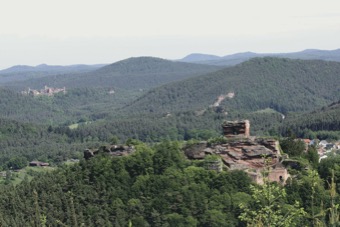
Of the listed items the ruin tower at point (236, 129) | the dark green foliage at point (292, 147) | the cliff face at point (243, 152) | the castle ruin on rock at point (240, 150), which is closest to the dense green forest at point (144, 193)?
the castle ruin on rock at point (240, 150)

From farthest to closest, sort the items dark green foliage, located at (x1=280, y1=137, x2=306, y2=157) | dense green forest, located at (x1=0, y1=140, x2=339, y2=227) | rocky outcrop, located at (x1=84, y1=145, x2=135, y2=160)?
rocky outcrop, located at (x1=84, y1=145, x2=135, y2=160) < dark green foliage, located at (x1=280, y1=137, x2=306, y2=157) < dense green forest, located at (x1=0, y1=140, x2=339, y2=227)

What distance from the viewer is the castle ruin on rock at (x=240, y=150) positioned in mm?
86125

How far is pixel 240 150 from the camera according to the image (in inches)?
3462

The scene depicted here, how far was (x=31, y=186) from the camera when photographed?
9431cm

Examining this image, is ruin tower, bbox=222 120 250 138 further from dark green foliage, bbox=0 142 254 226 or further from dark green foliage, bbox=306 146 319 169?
dark green foliage, bbox=306 146 319 169

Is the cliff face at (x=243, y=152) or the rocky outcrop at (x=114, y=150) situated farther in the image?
the rocky outcrop at (x=114, y=150)

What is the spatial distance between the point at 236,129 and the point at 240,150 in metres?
5.07

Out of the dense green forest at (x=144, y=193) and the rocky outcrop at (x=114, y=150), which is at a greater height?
the rocky outcrop at (x=114, y=150)

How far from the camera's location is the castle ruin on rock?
86125mm

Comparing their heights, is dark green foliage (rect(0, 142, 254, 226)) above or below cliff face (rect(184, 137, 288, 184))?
below

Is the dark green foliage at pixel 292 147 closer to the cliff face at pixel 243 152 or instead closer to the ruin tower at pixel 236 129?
the cliff face at pixel 243 152

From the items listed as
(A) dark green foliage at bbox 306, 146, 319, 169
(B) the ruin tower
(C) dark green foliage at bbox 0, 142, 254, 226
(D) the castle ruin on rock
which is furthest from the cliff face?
(A) dark green foliage at bbox 306, 146, 319, 169

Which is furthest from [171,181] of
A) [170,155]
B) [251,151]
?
[251,151]

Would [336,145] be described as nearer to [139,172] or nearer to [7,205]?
[139,172]
